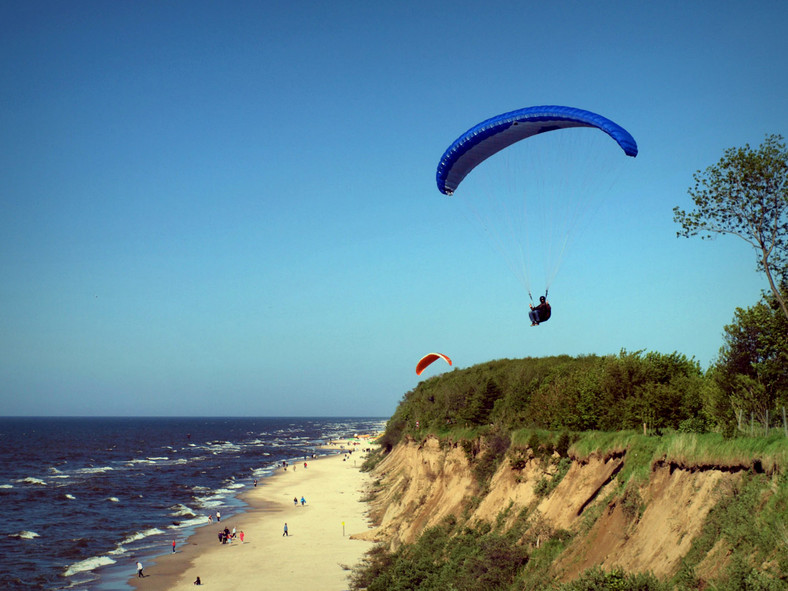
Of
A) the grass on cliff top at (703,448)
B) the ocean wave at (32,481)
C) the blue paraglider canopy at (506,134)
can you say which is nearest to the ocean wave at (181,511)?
the ocean wave at (32,481)

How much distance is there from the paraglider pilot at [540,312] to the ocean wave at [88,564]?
109ft

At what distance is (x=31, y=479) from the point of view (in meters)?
81.3

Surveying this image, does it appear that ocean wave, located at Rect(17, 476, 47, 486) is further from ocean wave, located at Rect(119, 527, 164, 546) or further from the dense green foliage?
the dense green foliage

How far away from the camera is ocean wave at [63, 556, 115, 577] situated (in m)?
38.1

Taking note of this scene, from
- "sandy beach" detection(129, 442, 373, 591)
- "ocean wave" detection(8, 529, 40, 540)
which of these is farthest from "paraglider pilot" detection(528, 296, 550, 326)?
"ocean wave" detection(8, 529, 40, 540)

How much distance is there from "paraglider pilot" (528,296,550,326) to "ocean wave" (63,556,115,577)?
33235mm

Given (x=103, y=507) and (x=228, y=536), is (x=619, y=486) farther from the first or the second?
(x=103, y=507)

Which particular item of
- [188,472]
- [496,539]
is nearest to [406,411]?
[188,472]

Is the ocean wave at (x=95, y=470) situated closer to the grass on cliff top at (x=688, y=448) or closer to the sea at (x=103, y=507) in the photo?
the sea at (x=103, y=507)

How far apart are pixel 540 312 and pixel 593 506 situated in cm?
755

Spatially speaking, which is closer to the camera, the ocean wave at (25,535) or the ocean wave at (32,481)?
the ocean wave at (25,535)

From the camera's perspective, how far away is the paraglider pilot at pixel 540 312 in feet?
76.2

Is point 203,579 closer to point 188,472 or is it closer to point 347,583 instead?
point 347,583

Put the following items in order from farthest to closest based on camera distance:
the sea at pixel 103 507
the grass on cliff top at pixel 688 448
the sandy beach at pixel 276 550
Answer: the sea at pixel 103 507
the sandy beach at pixel 276 550
the grass on cliff top at pixel 688 448
